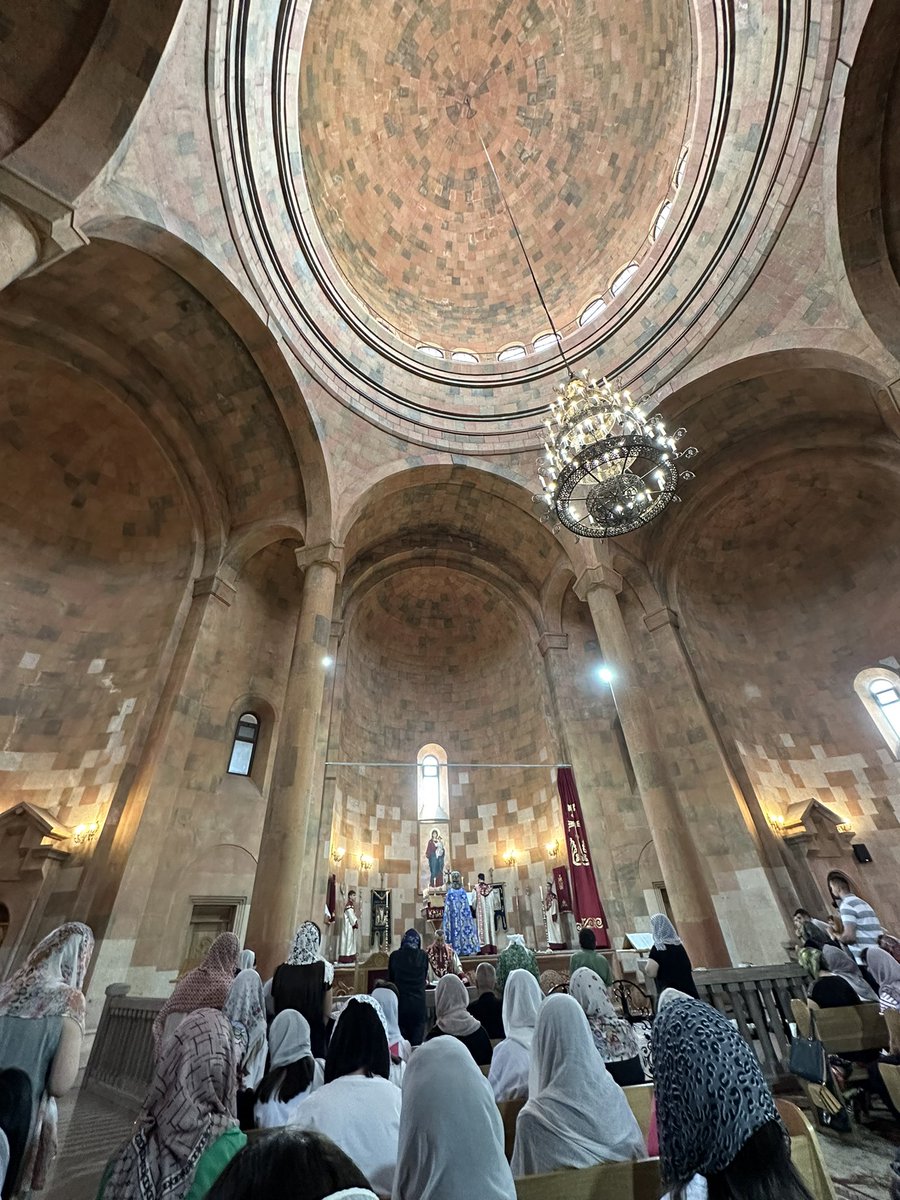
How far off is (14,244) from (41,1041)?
6.72m

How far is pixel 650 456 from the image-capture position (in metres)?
8.02

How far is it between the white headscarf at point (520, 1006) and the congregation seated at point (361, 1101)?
1333mm

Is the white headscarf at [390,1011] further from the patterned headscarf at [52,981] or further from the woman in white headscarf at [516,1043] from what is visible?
the patterned headscarf at [52,981]

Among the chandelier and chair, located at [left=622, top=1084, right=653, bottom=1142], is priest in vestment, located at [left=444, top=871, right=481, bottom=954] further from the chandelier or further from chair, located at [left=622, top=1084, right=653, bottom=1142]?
chair, located at [left=622, top=1084, right=653, bottom=1142]

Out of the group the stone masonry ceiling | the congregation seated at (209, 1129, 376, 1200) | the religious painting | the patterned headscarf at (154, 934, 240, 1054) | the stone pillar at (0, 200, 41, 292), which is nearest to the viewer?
the congregation seated at (209, 1129, 376, 1200)

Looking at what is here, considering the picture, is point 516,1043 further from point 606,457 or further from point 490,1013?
point 606,457

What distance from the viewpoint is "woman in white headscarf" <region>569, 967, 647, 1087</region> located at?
3180mm

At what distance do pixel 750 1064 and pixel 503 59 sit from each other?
22.2 meters

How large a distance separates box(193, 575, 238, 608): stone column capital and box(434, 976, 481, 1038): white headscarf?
8.99 meters

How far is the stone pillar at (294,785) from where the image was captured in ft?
23.8

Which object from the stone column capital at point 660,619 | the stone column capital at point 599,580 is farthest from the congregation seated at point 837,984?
the stone column capital at point 660,619

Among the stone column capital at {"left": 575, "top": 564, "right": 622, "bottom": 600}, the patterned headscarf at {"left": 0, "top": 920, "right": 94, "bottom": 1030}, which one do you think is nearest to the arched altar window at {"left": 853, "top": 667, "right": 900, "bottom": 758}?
the stone column capital at {"left": 575, "top": 564, "right": 622, "bottom": 600}

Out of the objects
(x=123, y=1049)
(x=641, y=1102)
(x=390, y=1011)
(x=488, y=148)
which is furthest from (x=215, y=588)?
(x=488, y=148)

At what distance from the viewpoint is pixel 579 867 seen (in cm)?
1143
